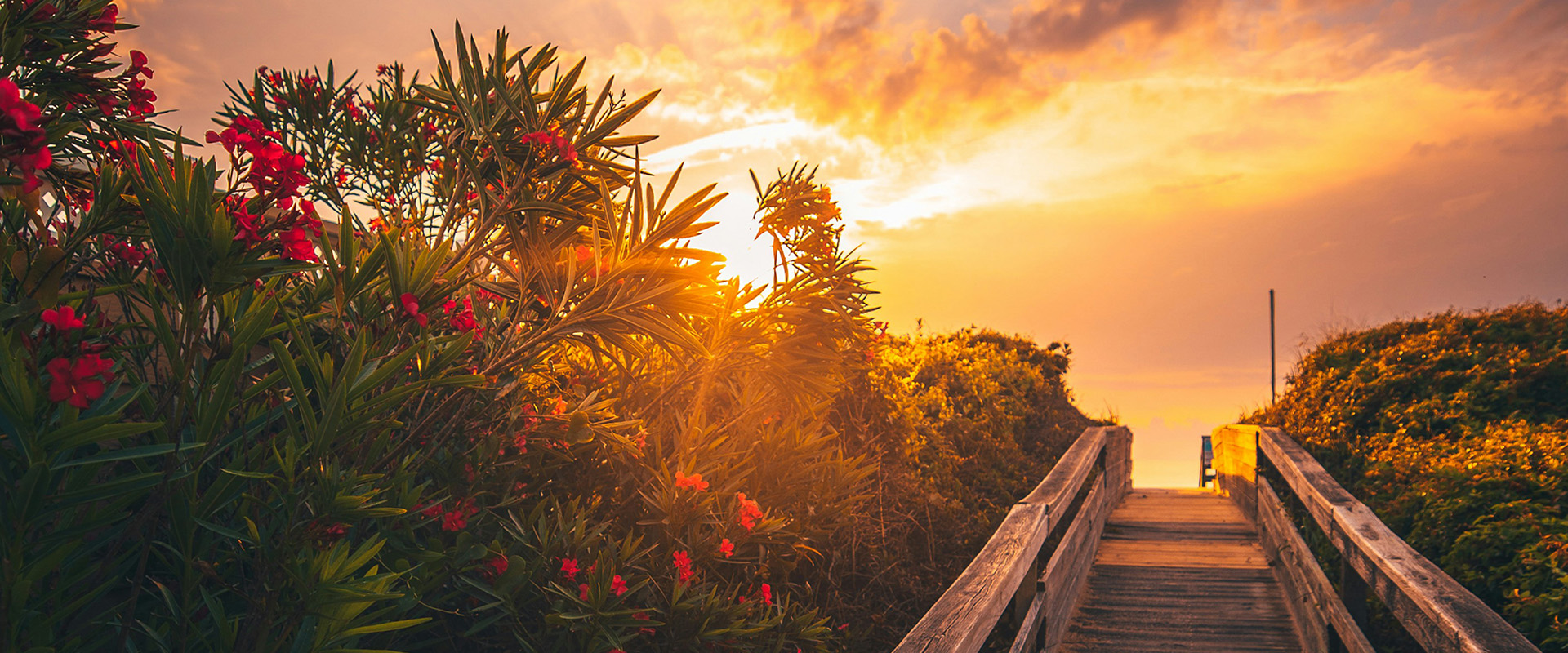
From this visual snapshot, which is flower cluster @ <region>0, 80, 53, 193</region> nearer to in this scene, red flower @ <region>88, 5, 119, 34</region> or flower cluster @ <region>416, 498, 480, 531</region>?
red flower @ <region>88, 5, 119, 34</region>

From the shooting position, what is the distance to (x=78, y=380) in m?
1.29

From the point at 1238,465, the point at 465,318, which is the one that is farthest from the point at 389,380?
the point at 1238,465

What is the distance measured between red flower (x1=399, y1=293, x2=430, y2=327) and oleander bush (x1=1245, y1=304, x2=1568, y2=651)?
5.56 meters

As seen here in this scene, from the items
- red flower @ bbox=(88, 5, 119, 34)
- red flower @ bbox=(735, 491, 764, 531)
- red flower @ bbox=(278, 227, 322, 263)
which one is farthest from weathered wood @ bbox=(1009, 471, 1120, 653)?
red flower @ bbox=(88, 5, 119, 34)

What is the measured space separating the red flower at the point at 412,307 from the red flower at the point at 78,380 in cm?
53

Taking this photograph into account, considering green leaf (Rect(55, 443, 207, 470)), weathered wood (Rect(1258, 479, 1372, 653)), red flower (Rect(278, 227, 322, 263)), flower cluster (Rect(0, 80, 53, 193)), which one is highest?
flower cluster (Rect(0, 80, 53, 193))

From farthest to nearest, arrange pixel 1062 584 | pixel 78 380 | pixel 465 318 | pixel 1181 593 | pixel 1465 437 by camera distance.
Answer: pixel 1465 437 < pixel 1181 593 < pixel 1062 584 < pixel 465 318 < pixel 78 380

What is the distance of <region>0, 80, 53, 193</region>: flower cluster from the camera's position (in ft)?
4.23

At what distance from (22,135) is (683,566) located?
2144 mm

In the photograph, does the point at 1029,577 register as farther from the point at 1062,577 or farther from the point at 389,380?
the point at 389,380

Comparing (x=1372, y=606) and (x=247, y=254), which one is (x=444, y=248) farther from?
(x=1372, y=606)

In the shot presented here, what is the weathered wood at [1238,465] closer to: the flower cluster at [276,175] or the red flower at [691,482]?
the red flower at [691,482]

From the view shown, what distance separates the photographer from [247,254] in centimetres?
151

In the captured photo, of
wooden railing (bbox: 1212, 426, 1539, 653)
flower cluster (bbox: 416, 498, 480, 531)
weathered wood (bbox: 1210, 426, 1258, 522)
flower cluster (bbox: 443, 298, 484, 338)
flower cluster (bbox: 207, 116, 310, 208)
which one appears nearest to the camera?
flower cluster (bbox: 207, 116, 310, 208)
